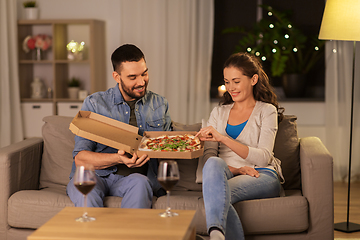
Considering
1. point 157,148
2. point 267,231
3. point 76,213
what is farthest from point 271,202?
point 76,213

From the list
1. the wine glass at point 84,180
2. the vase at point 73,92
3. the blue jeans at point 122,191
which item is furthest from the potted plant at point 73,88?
the wine glass at point 84,180

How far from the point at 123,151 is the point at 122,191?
27 cm

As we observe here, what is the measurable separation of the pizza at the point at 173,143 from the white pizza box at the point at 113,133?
0.13 feet

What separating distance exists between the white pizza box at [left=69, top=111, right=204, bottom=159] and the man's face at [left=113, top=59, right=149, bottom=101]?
212 mm

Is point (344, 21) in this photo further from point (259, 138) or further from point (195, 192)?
point (195, 192)

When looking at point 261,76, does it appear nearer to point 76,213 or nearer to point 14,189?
point 76,213

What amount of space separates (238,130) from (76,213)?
1072 mm

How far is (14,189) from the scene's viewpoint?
2.20 meters

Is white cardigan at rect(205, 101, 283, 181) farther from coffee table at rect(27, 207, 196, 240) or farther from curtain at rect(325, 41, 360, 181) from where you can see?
curtain at rect(325, 41, 360, 181)

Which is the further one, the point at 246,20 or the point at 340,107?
the point at 246,20

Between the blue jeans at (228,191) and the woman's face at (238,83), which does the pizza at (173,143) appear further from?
the woman's face at (238,83)

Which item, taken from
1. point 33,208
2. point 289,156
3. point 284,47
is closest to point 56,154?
Result: point 33,208

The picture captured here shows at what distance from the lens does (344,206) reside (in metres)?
3.14

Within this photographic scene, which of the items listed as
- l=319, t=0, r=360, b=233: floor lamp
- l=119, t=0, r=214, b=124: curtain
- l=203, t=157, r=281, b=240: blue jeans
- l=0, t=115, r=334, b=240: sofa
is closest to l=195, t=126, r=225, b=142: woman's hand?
l=203, t=157, r=281, b=240: blue jeans
